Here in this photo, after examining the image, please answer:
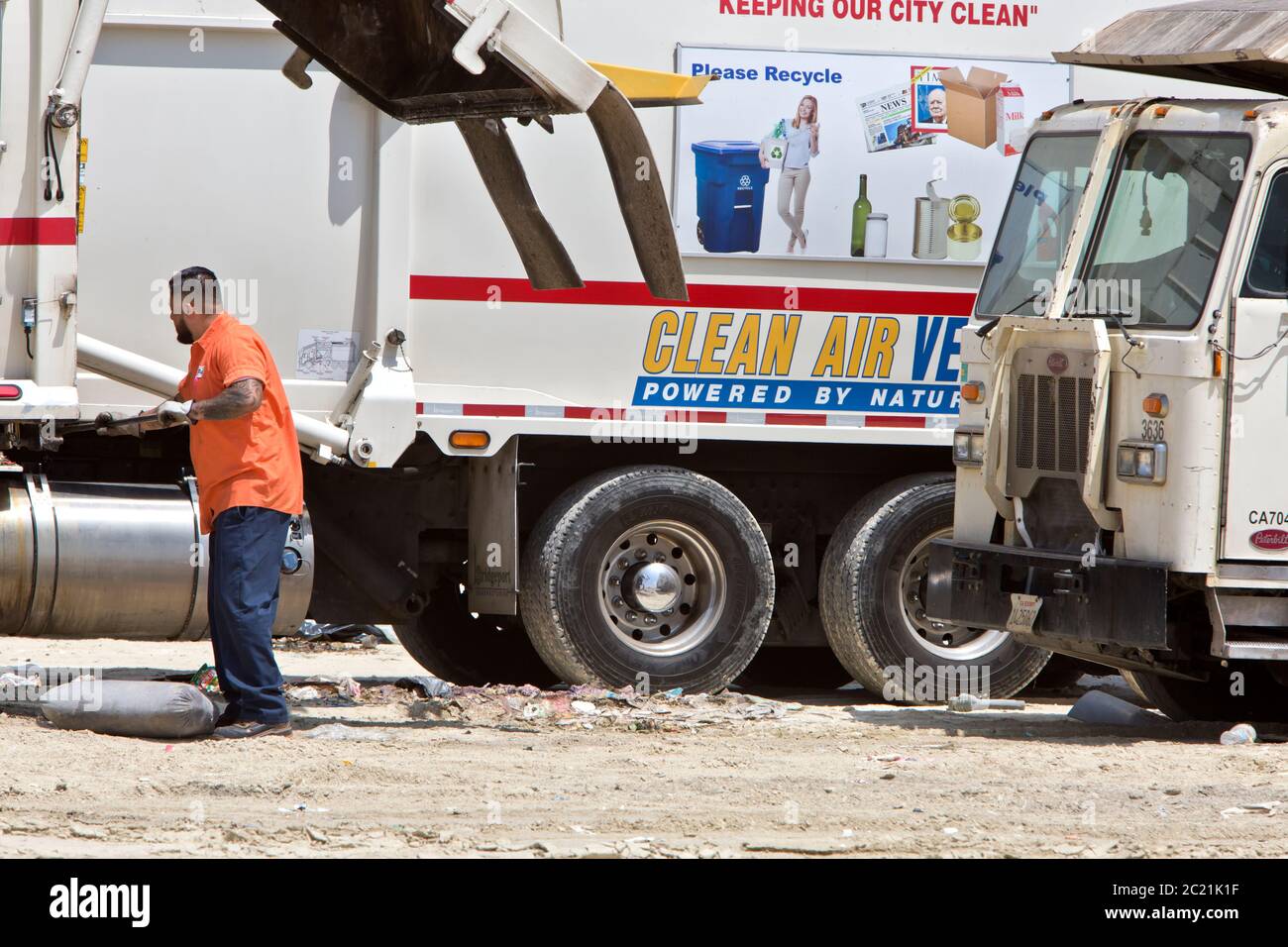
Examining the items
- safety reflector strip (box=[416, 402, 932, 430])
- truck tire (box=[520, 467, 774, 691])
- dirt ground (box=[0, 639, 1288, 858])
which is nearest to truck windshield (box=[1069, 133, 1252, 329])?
safety reflector strip (box=[416, 402, 932, 430])

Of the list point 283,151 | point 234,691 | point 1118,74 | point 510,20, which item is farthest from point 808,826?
point 1118,74

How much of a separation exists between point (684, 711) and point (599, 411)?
1.49 metres

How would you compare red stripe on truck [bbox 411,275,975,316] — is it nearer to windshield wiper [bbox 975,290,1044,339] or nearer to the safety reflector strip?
the safety reflector strip

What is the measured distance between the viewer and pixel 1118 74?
10.7m

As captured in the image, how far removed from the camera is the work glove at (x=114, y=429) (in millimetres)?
9172

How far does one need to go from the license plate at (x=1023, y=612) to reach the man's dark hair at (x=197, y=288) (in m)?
3.64

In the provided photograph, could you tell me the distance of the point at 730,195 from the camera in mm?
10133

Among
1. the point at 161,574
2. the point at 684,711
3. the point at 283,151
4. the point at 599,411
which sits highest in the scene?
the point at 283,151

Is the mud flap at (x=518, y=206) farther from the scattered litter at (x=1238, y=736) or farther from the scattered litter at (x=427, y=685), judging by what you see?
the scattered litter at (x=1238, y=736)

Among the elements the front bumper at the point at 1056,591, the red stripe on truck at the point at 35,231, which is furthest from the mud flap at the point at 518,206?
the front bumper at the point at 1056,591

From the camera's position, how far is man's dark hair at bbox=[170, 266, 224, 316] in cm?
829

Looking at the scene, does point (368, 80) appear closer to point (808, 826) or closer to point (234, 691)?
point (234, 691)

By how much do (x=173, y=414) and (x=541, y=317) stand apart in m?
2.00

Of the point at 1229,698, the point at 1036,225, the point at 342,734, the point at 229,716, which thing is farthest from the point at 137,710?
the point at 1229,698
